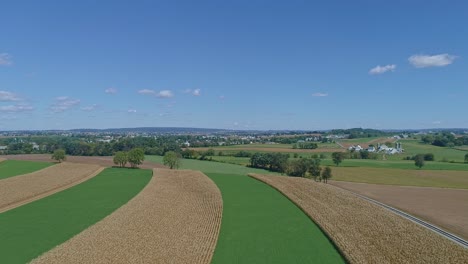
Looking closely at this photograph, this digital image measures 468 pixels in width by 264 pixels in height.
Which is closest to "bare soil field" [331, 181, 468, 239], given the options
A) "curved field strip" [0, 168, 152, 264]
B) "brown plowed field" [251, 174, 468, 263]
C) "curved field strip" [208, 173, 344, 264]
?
"brown plowed field" [251, 174, 468, 263]

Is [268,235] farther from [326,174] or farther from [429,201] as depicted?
[326,174]

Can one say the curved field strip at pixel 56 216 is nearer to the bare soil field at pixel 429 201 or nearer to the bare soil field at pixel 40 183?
the bare soil field at pixel 40 183

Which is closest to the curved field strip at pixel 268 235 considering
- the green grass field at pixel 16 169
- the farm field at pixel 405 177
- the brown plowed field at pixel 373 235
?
the brown plowed field at pixel 373 235

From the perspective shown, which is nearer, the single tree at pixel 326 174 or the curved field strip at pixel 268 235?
the curved field strip at pixel 268 235

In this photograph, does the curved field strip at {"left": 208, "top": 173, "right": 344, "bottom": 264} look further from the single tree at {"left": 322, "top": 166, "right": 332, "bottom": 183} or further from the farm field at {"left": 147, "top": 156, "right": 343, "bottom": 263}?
the single tree at {"left": 322, "top": 166, "right": 332, "bottom": 183}

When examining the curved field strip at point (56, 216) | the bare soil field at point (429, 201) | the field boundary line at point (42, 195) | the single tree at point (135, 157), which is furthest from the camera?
the single tree at point (135, 157)

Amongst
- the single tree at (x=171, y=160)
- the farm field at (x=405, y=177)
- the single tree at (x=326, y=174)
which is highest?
the single tree at (x=171, y=160)
